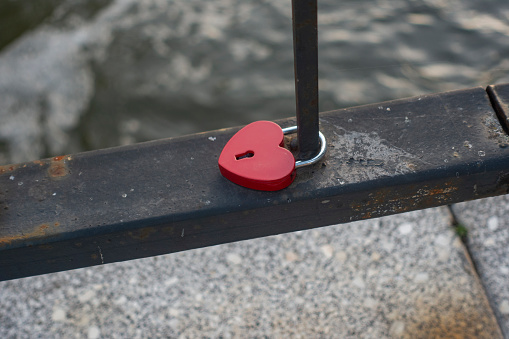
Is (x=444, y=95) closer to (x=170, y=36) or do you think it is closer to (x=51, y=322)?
(x=51, y=322)

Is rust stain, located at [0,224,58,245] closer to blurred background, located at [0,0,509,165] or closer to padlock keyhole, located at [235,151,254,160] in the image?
padlock keyhole, located at [235,151,254,160]

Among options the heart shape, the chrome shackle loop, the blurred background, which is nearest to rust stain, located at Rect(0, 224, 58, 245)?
the heart shape

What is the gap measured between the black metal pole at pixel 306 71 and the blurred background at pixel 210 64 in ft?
7.97

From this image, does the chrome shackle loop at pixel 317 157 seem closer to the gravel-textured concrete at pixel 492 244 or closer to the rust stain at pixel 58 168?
the rust stain at pixel 58 168

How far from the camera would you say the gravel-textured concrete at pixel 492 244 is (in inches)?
74.1

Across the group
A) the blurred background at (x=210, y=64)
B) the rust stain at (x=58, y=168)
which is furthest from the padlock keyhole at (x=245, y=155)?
the blurred background at (x=210, y=64)

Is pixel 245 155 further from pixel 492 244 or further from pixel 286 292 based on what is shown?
pixel 492 244

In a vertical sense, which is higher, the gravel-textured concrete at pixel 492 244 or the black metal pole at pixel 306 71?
the black metal pole at pixel 306 71

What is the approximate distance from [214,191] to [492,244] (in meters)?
1.47

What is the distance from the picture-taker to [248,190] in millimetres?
1115

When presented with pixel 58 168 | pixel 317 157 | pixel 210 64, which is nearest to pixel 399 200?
pixel 317 157

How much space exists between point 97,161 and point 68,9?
3619 mm

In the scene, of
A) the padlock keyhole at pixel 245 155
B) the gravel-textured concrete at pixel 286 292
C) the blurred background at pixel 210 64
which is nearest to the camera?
the padlock keyhole at pixel 245 155

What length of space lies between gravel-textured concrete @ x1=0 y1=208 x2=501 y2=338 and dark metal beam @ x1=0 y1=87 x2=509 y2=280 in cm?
85
